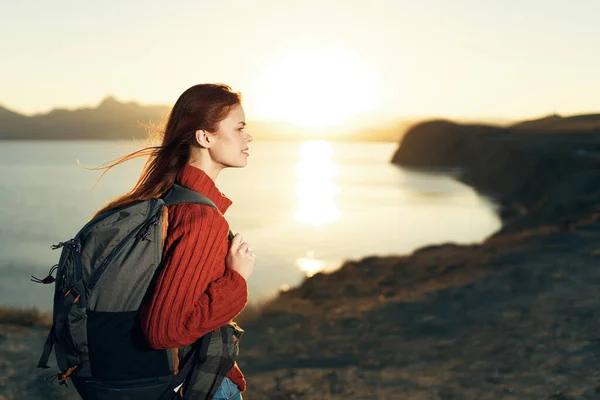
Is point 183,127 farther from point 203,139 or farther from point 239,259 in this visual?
point 239,259

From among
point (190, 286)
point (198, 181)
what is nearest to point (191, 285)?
point (190, 286)

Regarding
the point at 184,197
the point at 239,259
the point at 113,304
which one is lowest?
the point at 113,304

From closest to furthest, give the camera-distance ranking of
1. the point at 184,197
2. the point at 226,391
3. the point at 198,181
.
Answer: the point at 184,197 < the point at 198,181 < the point at 226,391

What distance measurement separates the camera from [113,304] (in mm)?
2348

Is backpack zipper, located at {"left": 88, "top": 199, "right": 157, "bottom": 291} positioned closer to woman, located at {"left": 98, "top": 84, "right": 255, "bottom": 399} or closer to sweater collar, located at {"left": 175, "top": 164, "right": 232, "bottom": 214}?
woman, located at {"left": 98, "top": 84, "right": 255, "bottom": 399}

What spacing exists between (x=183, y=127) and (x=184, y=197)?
33 centimetres

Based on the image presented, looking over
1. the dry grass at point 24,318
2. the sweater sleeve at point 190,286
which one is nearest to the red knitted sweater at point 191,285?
the sweater sleeve at point 190,286

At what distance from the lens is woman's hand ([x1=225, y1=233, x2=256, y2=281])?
251 cm

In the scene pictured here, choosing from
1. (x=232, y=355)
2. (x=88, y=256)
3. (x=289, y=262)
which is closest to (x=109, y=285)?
(x=88, y=256)

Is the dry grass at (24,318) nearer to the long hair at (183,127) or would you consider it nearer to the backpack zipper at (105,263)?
the long hair at (183,127)

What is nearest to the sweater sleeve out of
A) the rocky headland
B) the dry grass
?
the rocky headland

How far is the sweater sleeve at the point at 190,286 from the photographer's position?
2283 mm

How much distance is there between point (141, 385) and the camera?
7.98 feet

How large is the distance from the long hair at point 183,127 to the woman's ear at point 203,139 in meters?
0.02
